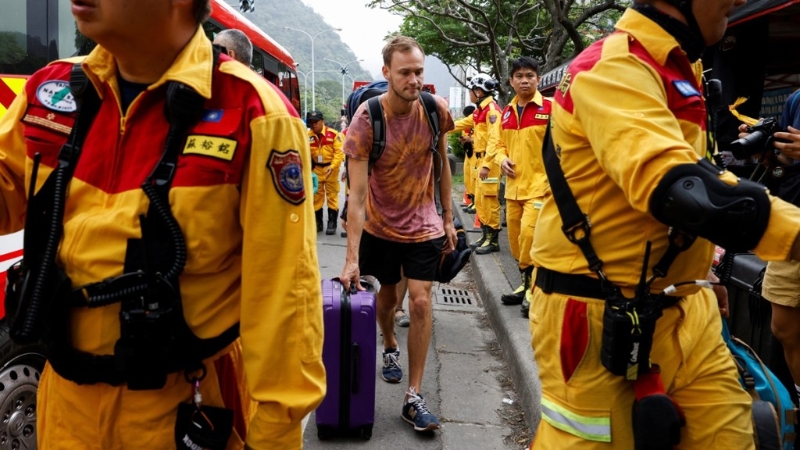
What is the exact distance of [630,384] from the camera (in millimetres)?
1979

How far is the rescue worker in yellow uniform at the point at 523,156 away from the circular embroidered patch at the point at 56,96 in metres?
4.74

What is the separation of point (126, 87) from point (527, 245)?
4.63 m

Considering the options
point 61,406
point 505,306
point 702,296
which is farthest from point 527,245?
point 61,406

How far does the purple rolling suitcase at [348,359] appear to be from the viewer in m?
3.70

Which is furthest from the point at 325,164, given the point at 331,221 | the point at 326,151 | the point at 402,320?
the point at 402,320

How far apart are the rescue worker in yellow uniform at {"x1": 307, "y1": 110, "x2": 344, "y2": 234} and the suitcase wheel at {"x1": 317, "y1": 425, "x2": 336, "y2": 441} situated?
714 centimetres

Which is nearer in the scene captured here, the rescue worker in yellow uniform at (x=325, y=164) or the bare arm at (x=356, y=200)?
the bare arm at (x=356, y=200)

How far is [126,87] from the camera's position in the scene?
1.58m

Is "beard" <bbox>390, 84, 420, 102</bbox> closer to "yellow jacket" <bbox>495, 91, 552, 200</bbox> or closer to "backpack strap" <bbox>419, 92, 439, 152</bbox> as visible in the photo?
"backpack strap" <bbox>419, 92, 439, 152</bbox>

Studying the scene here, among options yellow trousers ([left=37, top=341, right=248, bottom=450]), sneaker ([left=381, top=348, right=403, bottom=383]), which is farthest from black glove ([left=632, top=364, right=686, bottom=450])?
sneaker ([left=381, top=348, right=403, bottom=383])

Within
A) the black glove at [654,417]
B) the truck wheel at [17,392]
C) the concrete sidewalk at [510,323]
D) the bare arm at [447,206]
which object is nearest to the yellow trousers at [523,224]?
the concrete sidewalk at [510,323]

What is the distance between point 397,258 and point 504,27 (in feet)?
68.4

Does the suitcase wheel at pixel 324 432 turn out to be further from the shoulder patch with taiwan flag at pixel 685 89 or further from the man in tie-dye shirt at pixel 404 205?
the shoulder patch with taiwan flag at pixel 685 89

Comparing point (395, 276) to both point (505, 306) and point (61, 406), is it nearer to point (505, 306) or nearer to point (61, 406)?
point (505, 306)
